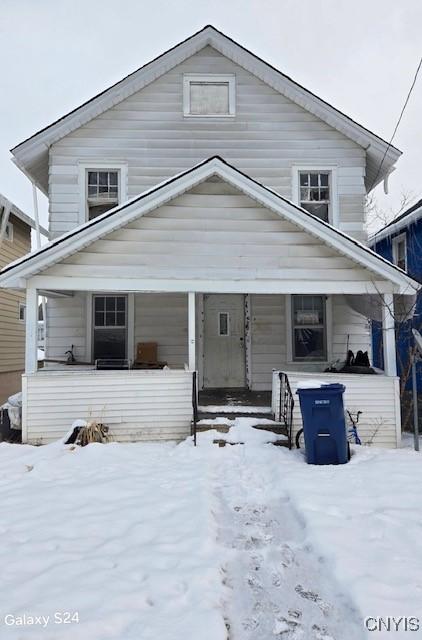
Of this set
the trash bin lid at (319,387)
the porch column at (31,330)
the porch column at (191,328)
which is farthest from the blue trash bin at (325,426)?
the porch column at (31,330)

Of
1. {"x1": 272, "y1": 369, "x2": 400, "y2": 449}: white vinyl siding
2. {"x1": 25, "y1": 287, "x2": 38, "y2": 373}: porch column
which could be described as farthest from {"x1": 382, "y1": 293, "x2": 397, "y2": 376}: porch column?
{"x1": 25, "y1": 287, "x2": 38, "y2": 373}: porch column

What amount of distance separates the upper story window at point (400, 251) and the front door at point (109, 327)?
25.8ft

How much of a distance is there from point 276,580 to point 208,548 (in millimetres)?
674

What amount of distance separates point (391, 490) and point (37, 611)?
3907 millimetres

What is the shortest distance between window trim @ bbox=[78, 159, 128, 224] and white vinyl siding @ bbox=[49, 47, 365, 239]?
4.0 inches

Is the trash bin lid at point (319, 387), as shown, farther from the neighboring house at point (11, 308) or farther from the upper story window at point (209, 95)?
the neighboring house at point (11, 308)

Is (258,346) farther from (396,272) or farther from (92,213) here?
(92,213)

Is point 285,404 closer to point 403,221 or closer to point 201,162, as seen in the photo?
point 201,162

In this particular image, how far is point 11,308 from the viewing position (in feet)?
54.4

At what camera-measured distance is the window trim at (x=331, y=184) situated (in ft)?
33.9

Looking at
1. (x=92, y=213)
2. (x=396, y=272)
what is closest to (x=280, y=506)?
(x=396, y=272)

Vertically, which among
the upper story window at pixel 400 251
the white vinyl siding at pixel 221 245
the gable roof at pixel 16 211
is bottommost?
the white vinyl siding at pixel 221 245

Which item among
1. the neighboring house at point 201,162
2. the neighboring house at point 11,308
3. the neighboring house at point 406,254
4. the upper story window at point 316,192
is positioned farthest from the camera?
the neighboring house at point 11,308

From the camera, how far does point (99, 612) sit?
2840 millimetres
